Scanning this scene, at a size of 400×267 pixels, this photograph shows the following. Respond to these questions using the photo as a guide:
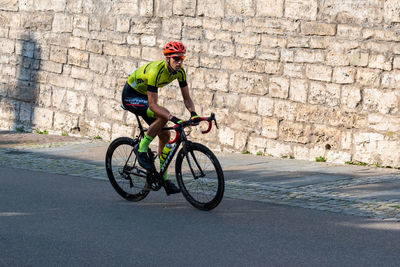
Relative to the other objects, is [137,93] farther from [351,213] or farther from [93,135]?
[93,135]

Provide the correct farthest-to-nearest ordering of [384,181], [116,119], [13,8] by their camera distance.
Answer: [13,8] → [116,119] → [384,181]

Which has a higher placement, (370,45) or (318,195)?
(370,45)

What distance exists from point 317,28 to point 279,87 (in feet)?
3.54

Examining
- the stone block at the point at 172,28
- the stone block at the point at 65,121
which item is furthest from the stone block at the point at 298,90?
the stone block at the point at 65,121

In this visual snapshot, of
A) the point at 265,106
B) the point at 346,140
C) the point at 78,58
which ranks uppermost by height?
the point at 78,58

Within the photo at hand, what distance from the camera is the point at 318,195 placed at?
8.65 m

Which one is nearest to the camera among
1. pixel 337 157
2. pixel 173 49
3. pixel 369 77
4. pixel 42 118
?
pixel 173 49

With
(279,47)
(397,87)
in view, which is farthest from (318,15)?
(397,87)

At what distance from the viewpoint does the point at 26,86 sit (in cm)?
1546

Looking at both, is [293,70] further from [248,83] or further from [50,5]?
[50,5]

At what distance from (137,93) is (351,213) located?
257cm


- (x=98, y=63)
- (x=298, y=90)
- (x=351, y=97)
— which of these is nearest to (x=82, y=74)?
(x=98, y=63)

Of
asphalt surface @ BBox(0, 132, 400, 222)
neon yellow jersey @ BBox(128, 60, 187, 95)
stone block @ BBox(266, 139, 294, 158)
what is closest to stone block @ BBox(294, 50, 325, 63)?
stone block @ BBox(266, 139, 294, 158)

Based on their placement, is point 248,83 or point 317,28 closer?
point 317,28
